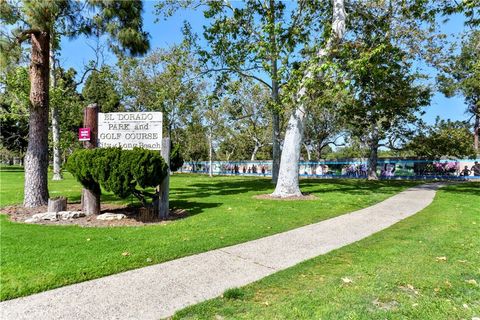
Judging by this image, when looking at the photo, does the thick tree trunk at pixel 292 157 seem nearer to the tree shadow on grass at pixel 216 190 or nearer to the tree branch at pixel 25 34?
the tree shadow on grass at pixel 216 190

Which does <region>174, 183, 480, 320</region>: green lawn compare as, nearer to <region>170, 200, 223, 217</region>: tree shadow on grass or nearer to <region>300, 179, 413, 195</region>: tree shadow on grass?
<region>170, 200, 223, 217</region>: tree shadow on grass

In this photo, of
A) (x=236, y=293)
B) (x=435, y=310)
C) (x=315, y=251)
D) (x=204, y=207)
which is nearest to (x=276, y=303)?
(x=236, y=293)

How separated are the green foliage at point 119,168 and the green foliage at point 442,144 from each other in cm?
2834

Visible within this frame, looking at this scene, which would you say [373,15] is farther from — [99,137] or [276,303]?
[276,303]

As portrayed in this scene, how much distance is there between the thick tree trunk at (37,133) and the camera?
9125 mm

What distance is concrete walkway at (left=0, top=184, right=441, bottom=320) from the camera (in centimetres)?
322

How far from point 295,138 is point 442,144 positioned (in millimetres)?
21879

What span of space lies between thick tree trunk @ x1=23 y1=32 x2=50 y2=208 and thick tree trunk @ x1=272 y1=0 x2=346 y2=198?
746cm

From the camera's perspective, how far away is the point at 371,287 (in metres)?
3.81

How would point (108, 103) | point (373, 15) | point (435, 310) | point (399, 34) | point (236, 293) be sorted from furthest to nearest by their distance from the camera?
point (108, 103)
point (399, 34)
point (373, 15)
point (236, 293)
point (435, 310)

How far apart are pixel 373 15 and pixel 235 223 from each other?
513 inches

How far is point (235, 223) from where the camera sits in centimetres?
744

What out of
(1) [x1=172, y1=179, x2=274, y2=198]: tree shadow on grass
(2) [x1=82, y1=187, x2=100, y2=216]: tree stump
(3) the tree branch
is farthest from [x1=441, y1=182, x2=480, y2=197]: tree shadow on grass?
(3) the tree branch

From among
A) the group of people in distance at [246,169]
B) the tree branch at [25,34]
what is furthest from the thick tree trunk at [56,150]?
the group of people in distance at [246,169]
